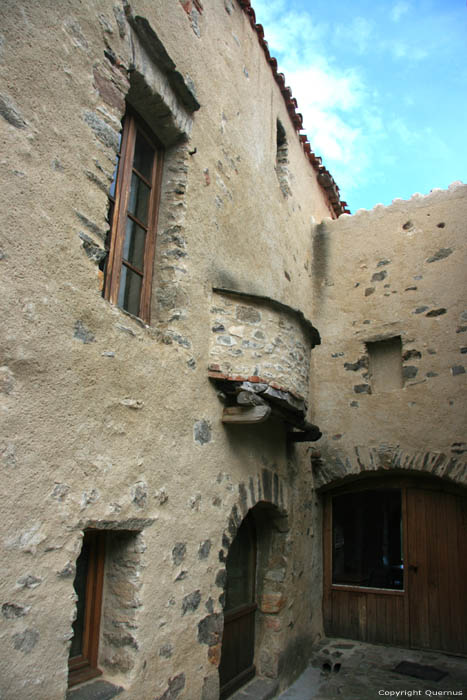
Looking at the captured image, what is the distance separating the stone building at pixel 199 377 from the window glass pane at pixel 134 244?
0.09 ft

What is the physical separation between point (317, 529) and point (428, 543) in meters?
1.23

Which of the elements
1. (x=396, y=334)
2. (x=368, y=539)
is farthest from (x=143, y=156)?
(x=368, y=539)

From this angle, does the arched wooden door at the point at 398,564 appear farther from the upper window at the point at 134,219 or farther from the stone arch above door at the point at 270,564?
the upper window at the point at 134,219

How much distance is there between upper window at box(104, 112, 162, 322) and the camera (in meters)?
3.39

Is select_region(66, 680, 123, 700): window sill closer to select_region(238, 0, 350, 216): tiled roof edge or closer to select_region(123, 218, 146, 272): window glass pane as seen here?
select_region(123, 218, 146, 272): window glass pane

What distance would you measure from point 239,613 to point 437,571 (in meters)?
2.43

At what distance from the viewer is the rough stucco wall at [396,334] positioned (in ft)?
19.1

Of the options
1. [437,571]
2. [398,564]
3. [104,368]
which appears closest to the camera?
[104,368]

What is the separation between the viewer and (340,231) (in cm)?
713

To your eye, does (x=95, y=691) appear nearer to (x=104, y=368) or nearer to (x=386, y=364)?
(x=104, y=368)

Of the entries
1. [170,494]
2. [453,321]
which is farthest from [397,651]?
[170,494]

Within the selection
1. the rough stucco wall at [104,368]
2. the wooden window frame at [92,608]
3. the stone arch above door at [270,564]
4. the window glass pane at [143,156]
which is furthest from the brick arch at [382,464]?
the window glass pane at [143,156]

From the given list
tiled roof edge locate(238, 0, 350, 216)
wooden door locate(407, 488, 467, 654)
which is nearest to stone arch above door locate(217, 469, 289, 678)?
wooden door locate(407, 488, 467, 654)

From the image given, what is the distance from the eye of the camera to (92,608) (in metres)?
3.00
